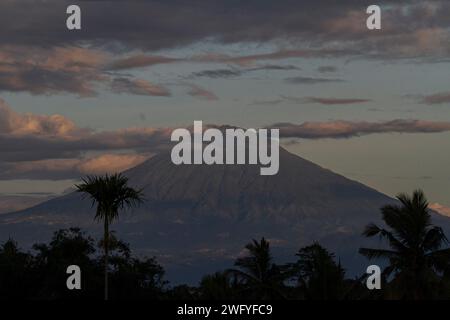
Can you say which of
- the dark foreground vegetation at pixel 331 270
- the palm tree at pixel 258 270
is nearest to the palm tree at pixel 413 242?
the dark foreground vegetation at pixel 331 270

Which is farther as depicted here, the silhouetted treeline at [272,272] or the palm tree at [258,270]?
the palm tree at [258,270]

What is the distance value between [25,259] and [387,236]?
4924 centimetres

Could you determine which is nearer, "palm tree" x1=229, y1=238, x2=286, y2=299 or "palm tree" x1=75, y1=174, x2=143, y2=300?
"palm tree" x1=75, y1=174, x2=143, y2=300

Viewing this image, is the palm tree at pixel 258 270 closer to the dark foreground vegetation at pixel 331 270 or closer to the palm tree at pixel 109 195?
the dark foreground vegetation at pixel 331 270

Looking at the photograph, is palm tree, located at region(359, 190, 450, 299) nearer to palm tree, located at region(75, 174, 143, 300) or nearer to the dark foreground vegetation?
the dark foreground vegetation

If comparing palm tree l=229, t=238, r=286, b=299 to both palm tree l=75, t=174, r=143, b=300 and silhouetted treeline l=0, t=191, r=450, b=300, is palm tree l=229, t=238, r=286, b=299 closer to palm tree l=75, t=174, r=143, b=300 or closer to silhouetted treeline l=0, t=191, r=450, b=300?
silhouetted treeline l=0, t=191, r=450, b=300

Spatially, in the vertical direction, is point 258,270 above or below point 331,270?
above

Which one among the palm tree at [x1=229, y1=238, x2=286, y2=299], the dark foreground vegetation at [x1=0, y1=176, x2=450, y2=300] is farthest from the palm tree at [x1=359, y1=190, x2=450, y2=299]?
the palm tree at [x1=229, y1=238, x2=286, y2=299]

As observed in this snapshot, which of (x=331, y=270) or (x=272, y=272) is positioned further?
(x=272, y=272)

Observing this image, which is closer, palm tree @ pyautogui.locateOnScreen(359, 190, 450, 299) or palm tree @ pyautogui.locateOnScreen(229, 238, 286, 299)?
palm tree @ pyautogui.locateOnScreen(359, 190, 450, 299)

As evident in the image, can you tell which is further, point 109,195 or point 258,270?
point 258,270

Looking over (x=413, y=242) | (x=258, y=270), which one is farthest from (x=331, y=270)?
(x=258, y=270)

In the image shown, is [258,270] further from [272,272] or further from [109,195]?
[109,195]

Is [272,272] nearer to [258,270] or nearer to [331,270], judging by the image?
[258,270]
